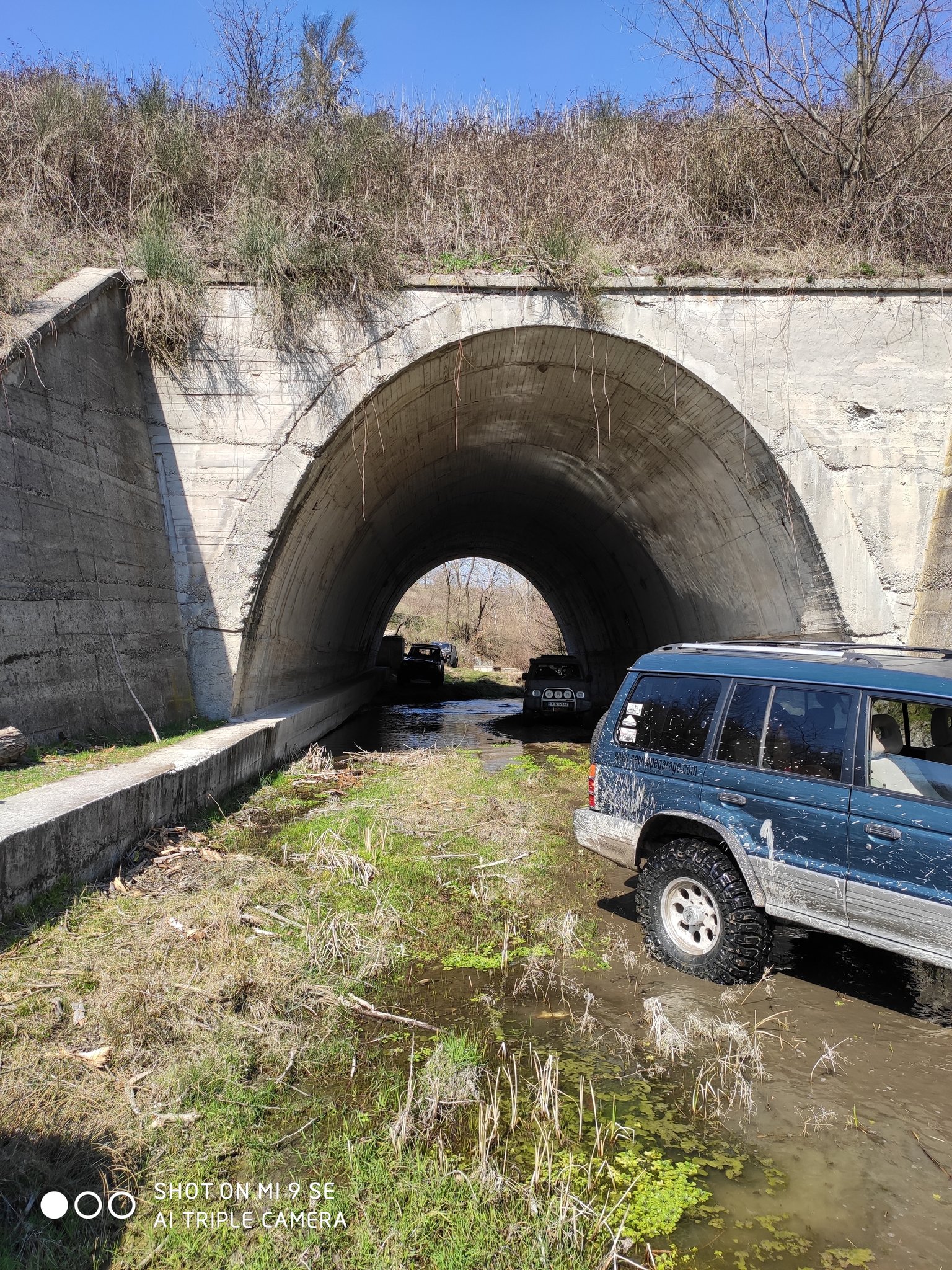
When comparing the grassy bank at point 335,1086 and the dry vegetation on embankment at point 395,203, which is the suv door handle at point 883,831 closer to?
the grassy bank at point 335,1086

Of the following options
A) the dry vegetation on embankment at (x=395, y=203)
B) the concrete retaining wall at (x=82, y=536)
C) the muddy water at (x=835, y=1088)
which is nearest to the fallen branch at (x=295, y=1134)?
the muddy water at (x=835, y=1088)

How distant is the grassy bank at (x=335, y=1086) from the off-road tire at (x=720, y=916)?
27 cm

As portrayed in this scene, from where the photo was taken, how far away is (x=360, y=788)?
9.42m

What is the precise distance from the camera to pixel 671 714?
16.3 ft

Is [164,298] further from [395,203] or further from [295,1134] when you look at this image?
[295,1134]

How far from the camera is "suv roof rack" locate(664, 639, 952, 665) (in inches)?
175

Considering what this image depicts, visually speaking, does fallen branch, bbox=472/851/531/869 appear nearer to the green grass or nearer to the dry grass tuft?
the green grass

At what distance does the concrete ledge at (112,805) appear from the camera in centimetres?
438

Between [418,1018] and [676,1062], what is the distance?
134 centimetres

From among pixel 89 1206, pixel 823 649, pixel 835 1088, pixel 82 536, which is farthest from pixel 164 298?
pixel 835 1088

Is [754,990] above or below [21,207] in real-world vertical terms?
below

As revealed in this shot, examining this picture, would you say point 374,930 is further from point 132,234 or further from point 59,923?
point 132,234

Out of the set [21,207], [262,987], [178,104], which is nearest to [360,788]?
[262,987]

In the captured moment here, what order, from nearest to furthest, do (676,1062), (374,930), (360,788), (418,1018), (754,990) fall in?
1. (676,1062)
2. (418,1018)
3. (754,990)
4. (374,930)
5. (360,788)
